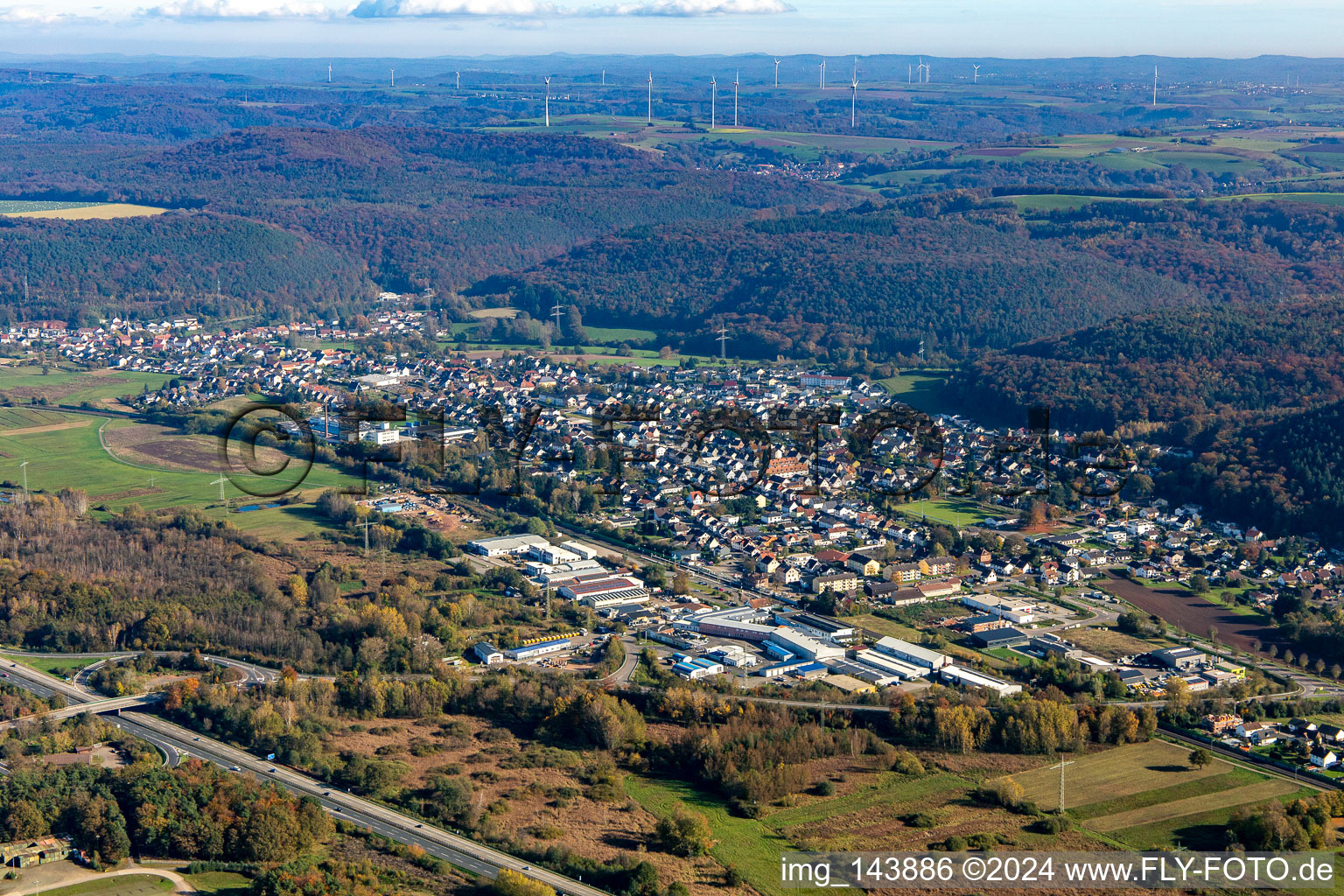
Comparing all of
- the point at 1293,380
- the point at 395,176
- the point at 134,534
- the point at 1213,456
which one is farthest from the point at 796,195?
the point at 134,534

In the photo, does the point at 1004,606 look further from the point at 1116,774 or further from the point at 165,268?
the point at 165,268

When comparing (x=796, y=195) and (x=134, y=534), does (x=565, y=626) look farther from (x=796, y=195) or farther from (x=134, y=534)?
(x=796, y=195)

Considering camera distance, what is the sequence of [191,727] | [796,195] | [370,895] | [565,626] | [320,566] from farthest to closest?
[796,195] < [320,566] < [565,626] < [191,727] < [370,895]

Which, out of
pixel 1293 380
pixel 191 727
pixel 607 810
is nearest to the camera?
pixel 607 810

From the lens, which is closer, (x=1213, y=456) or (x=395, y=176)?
(x=1213, y=456)

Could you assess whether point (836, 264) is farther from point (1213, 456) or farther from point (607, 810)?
point (607, 810)

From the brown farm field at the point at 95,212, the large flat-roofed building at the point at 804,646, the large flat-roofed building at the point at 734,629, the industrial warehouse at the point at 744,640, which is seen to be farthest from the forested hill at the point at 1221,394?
the brown farm field at the point at 95,212

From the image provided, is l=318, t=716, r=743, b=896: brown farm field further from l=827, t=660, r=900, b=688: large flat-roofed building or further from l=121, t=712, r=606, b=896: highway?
l=827, t=660, r=900, b=688: large flat-roofed building

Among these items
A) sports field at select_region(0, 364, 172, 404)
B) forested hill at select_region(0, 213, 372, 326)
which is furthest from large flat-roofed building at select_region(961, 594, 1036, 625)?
forested hill at select_region(0, 213, 372, 326)

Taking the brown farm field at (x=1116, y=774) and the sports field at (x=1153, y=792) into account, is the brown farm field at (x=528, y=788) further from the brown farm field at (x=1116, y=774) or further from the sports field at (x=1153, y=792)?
the sports field at (x=1153, y=792)
